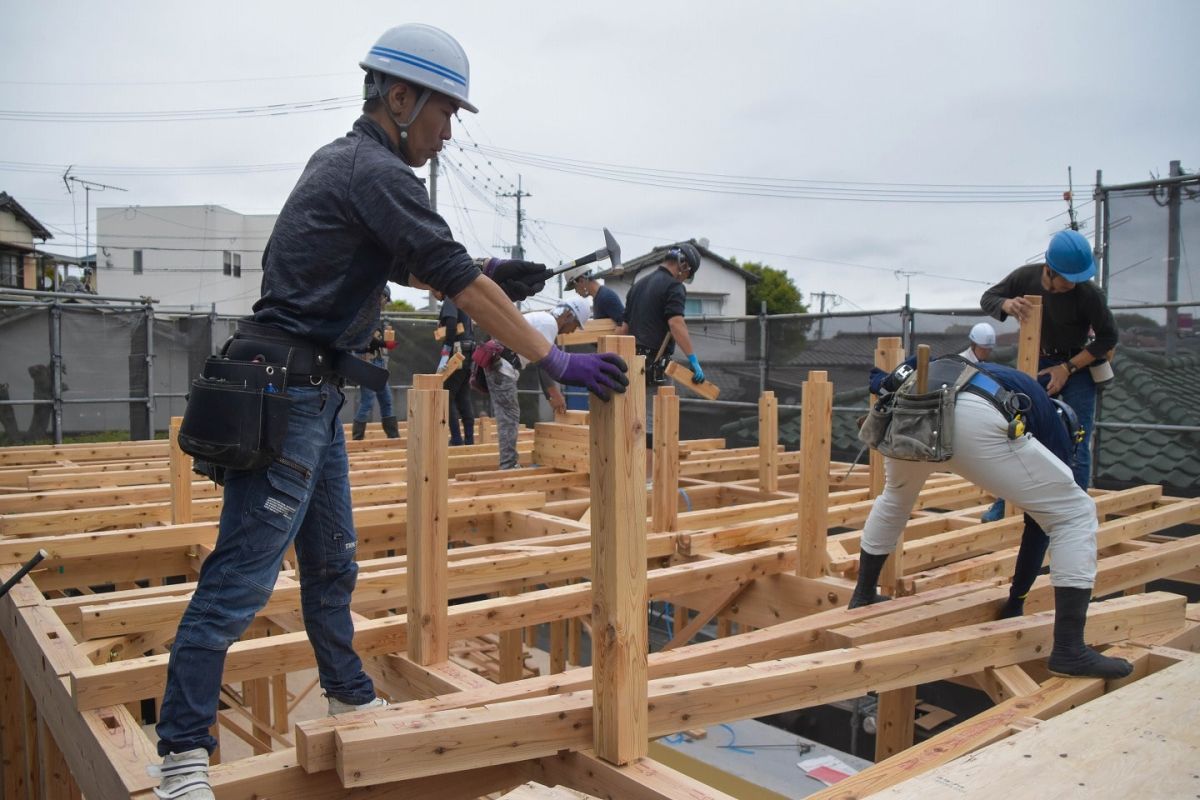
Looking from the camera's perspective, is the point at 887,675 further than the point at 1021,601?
No

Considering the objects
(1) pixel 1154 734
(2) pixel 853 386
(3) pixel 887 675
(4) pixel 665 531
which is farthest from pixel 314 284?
(2) pixel 853 386

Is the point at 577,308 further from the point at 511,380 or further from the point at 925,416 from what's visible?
the point at 925,416

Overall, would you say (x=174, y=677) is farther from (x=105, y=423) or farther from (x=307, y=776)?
(x=105, y=423)

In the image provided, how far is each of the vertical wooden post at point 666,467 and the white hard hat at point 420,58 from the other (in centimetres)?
267

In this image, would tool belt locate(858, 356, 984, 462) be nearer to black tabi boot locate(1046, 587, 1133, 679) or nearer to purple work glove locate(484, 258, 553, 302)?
black tabi boot locate(1046, 587, 1133, 679)

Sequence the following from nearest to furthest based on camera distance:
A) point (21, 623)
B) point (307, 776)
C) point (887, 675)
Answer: point (307, 776), point (887, 675), point (21, 623)

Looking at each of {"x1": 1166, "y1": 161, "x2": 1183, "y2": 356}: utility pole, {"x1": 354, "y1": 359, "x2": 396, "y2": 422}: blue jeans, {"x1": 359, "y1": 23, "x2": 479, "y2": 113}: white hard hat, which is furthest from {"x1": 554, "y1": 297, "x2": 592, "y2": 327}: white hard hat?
{"x1": 1166, "y1": 161, "x2": 1183, "y2": 356}: utility pole

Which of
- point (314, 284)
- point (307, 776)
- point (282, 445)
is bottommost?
point (307, 776)

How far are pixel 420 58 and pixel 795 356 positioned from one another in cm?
873

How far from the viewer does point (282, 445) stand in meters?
2.13

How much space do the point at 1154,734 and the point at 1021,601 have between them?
1126 mm

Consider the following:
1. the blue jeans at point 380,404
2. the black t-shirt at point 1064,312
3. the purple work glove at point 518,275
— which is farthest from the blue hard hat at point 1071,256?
the blue jeans at point 380,404

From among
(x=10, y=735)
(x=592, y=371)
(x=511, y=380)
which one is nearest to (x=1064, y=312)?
(x=511, y=380)

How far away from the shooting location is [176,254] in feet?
128
